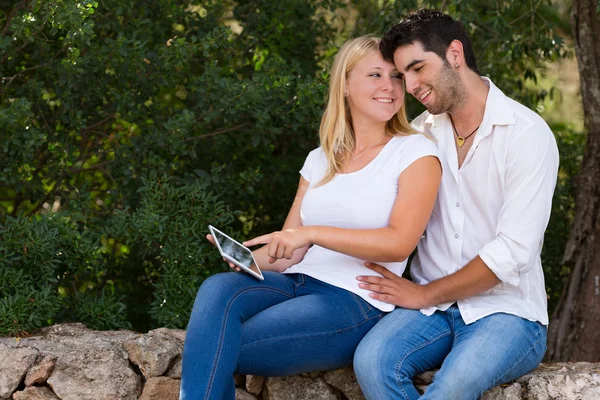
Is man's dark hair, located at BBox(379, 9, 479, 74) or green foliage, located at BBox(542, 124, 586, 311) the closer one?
man's dark hair, located at BBox(379, 9, 479, 74)

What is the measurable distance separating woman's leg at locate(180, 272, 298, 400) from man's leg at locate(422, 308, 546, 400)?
0.72 metres

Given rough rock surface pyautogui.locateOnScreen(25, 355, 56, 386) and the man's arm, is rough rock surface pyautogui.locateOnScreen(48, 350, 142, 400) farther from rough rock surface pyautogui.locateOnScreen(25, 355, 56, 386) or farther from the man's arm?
the man's arm

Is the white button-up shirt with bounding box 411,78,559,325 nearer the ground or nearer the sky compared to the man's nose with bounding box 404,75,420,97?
nearer the ground

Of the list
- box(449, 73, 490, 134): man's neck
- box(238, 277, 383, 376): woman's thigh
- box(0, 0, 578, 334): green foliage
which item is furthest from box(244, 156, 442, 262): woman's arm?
box(0, 0, 578, 334): green foliage

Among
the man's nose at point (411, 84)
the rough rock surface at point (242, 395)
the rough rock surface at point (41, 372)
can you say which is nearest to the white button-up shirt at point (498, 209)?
the man's nose at point (411, 84)

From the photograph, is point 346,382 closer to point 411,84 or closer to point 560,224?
point 411,84

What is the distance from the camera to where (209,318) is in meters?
3.25

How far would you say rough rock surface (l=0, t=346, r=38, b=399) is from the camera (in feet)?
12.4

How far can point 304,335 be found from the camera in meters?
3.33

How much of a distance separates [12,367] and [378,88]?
1960 millimetres

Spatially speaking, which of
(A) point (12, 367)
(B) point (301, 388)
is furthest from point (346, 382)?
(A) point (12, 367)

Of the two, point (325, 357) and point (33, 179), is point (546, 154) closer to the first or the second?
point (325, 357)

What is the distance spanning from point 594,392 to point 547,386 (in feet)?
0.56

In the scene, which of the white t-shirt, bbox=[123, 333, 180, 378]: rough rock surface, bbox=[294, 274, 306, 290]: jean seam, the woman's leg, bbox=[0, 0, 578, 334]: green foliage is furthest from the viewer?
bbox=[0, 0, 578, 334]: green foliage
